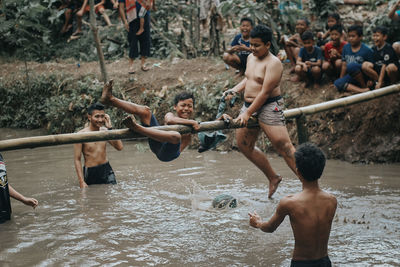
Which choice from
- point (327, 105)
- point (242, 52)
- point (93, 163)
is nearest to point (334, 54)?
point (242, 52)

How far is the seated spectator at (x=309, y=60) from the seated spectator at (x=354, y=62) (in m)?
0.45

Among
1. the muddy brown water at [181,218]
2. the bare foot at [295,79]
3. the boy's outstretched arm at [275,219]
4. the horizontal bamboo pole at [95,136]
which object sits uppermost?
the bare foot at [295,79]

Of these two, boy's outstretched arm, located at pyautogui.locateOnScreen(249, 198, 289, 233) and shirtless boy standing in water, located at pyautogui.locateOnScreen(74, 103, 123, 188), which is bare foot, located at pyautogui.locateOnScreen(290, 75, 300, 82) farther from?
boy's outstretched arm, located at pyautogui.locateOnScreen(249, 198, 289, 233)

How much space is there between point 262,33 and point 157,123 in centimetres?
143

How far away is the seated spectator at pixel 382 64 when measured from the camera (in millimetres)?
6520

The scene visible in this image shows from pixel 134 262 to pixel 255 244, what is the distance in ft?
3.49

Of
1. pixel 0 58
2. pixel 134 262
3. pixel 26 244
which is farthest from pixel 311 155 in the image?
pixel 0 58

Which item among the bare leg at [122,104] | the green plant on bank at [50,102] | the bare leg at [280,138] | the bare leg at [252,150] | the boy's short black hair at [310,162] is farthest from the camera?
the green plant on bank at [50,102]

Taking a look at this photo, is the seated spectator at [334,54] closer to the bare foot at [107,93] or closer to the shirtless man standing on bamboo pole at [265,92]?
Result: the shirtless man standing on bamboo pole at [265,92]

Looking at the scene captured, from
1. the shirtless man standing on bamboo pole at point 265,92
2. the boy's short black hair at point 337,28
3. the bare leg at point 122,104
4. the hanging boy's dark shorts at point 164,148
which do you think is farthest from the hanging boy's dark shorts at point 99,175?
the boy's short black hair at point 337,28

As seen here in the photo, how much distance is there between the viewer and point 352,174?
20.2ft

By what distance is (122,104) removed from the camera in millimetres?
3969

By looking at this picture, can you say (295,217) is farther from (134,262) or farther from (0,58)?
(0,58)

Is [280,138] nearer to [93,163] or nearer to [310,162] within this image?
[310,162]
